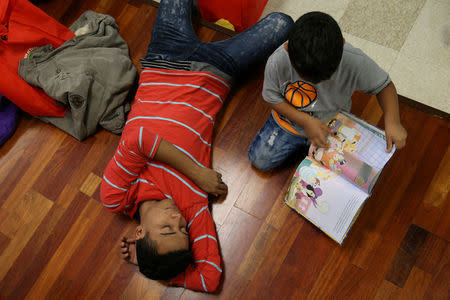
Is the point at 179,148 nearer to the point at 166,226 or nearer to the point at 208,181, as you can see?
the point at 208,181

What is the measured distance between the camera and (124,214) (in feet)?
3.70

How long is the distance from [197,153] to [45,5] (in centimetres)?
98

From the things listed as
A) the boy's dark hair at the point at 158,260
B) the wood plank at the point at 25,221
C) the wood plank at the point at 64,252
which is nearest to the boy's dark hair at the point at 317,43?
the boy's dark hair at the point at 158,260

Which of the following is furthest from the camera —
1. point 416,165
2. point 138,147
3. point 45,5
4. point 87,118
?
point 45,5

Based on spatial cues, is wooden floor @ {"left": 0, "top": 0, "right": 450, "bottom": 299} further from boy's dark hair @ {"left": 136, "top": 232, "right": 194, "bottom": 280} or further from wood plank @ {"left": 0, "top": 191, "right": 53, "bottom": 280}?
boy's dark hair @ {"left": 136, "top": 232, "right": 194, "bottom": 280}

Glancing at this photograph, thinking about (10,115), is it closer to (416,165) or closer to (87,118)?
(87,118)

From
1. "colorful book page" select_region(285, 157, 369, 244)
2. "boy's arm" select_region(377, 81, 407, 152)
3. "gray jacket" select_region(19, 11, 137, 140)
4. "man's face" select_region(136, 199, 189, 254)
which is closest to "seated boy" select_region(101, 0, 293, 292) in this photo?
"man's face" select_region(136, 199, 189, 254)

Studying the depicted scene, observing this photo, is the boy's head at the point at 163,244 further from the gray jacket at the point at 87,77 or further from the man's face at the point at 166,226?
the gray jacket at the point at 87,77

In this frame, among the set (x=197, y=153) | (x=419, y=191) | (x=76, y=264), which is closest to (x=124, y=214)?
(x=76, y=264)

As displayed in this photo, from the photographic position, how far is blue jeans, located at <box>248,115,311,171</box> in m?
1.01

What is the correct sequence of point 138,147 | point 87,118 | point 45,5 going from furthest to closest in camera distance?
1. point 45,5
2. point 87,118
3. point 138,147

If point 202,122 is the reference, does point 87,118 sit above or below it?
below

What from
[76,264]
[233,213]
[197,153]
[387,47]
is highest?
[387,47]

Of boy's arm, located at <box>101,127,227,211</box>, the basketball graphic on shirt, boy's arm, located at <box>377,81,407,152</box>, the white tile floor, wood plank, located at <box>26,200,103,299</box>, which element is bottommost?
wood plank, located at <box>26,200,103,299</box>
